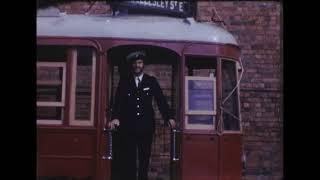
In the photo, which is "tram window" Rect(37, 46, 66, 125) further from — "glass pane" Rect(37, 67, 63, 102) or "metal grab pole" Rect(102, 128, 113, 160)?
"metal grab pole" Rect(102, 128, 113, 160)

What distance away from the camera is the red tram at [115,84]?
4.22m

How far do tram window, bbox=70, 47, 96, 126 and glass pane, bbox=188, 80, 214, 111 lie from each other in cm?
81

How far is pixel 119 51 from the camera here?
4348mm

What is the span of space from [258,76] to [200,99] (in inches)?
22.0

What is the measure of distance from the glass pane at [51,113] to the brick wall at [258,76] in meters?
1.43

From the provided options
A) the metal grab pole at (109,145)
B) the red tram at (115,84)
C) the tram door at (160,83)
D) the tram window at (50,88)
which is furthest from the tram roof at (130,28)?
the metal grab pole at (109,145)

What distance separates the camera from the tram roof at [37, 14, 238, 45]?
4.32m

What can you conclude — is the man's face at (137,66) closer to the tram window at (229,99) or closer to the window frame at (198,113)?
the window frame at (198,113)

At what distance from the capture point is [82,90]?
4.26 m

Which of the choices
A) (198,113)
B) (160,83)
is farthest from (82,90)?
(198,113)

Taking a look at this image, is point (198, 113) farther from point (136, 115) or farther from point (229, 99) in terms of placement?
point (136, 115)
